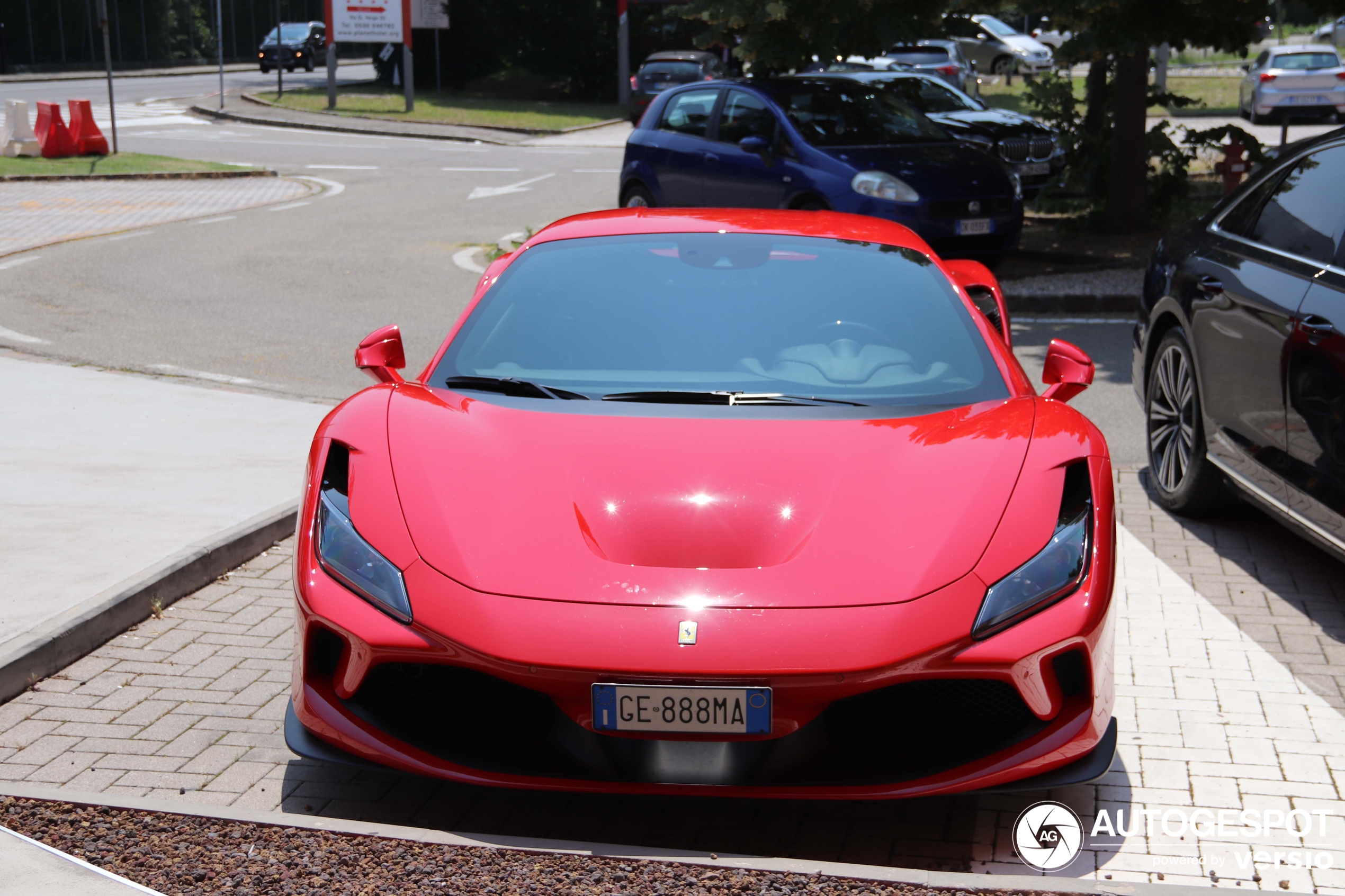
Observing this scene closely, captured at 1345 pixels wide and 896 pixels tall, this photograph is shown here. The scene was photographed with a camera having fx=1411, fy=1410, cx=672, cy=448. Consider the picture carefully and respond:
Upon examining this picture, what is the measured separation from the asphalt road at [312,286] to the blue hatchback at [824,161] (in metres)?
1.42

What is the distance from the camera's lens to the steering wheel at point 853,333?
425cm

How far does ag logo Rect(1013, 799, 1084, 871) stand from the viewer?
3.17m

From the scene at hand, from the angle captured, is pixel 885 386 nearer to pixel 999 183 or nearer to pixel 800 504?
pixel 800 504

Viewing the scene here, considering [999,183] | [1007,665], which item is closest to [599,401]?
[1007,665]

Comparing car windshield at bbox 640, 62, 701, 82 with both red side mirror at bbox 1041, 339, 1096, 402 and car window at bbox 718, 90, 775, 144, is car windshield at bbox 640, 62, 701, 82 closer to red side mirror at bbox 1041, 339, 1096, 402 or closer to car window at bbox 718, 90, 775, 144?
car window at bbox 718, 90, 775, 144

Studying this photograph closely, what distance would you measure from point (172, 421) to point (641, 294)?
360 centimetres

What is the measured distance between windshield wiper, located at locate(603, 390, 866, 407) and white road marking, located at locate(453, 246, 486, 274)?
29.7 ft

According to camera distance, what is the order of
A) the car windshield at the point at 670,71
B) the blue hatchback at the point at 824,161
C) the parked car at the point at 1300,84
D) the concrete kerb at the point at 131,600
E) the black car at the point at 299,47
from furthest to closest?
the black car at the point at 299,47 → the car windshield at the point at 670,71 → the parked car at the point at 1300,84 → the blue hatchback at the point at 824,161 → the concrete kerb at the point at 131,600

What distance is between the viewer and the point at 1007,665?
2.99m

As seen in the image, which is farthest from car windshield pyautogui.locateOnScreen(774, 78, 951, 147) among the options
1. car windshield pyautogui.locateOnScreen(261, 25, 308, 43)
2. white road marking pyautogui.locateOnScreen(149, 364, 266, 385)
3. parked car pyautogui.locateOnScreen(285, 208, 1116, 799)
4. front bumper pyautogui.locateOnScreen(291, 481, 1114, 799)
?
car windshield pyautogui.locateOnScreen(261, 25, 308, 43)

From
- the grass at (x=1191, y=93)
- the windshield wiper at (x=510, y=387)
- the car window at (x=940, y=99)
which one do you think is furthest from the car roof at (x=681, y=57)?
the windshield wiper at (x=510, y=387)

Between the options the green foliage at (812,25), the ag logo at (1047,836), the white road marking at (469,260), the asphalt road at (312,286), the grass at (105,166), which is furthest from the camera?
the grass at (105,166)

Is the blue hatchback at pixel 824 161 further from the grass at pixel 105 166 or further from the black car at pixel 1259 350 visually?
the grass at pixel 105 166

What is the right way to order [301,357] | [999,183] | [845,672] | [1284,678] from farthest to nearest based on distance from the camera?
[999,183] < [301,357] < [1284,678] < [845,672]
